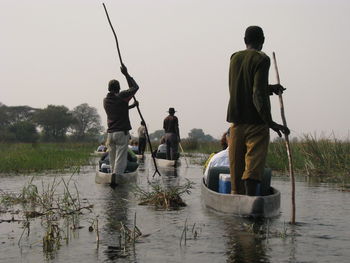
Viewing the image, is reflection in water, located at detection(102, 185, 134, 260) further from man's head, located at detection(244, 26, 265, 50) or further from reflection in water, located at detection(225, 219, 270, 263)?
man's head, located at detection(244, 26, 265, 50)

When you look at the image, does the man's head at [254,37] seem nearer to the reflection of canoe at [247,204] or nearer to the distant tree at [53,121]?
the reflection of canoe at [247,204]

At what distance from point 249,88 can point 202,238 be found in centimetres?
246

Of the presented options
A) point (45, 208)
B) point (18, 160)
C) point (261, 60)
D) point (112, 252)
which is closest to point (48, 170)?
point (18, 160)

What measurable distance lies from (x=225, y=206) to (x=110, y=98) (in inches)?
221

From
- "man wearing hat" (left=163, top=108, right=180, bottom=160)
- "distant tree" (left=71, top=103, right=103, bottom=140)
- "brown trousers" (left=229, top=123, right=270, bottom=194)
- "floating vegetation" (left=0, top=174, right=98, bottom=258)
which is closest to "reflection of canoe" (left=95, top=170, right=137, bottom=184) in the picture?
"floating vegetation" (left=0, top=174, right=98, bottom=258)

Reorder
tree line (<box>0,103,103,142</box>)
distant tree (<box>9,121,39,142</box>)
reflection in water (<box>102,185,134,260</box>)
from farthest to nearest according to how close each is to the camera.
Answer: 1. tree line (<box>0,103,103,142</box>)
2. distant tree (<box>9,121,39,142</box>)
3. reflection in water (<box>102,185,134,260</box>)

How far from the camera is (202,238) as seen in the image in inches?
270

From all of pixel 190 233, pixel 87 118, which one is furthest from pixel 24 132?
pixel 190 233

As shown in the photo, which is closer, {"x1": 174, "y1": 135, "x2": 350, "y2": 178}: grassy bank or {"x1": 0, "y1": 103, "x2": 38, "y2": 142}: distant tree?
{"x1": 174, "y1": 135, "x2": 350, "y2": 178}: grassy bank

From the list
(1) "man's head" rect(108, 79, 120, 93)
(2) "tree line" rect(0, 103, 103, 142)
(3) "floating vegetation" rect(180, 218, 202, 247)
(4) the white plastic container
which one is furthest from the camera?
(2) "tree line" rect(0, 103, 103, 142)

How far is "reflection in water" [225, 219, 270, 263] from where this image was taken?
5.88m

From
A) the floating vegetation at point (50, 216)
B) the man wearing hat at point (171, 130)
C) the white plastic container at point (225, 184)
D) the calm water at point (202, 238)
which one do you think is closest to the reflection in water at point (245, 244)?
the calm water at point (202, 238)

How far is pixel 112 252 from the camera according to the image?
20.0 feet

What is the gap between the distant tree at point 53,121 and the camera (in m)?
94.2
